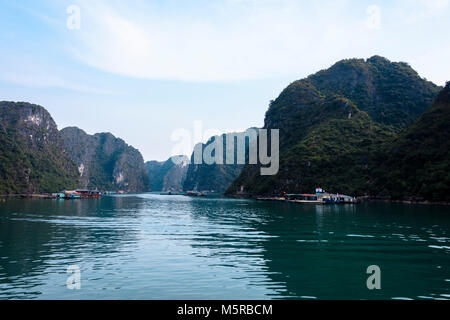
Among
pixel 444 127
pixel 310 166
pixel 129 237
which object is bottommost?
pixel 129 237

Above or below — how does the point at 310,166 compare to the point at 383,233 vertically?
above

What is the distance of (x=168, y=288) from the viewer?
74.0 ft

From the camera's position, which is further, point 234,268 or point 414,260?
point 414,260

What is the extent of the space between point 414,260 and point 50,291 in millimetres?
30658

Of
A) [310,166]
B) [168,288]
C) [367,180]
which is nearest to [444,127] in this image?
[367,180]

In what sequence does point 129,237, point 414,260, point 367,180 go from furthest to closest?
point 367,180 < point 129,237 < point 414,260

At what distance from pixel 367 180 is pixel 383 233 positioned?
125424mm
